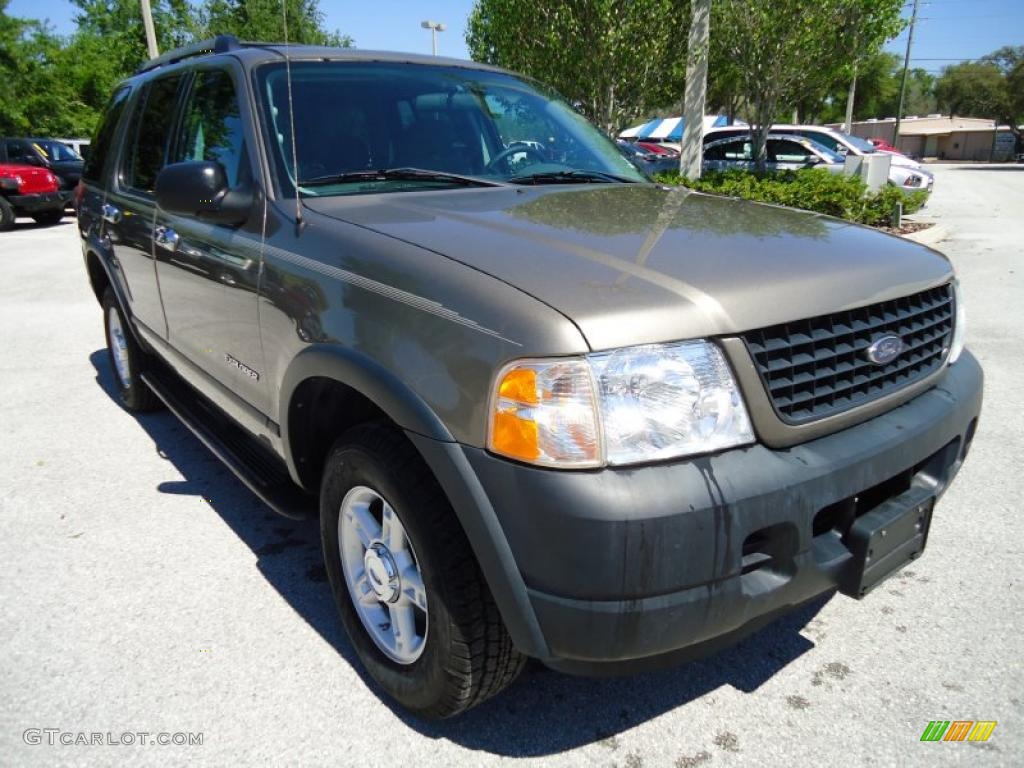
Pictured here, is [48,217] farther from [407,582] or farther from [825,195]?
[407,582]

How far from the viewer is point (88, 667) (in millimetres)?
2350

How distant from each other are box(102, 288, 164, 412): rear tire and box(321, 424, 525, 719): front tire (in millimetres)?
2589

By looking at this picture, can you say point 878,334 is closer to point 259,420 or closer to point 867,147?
point 259,420

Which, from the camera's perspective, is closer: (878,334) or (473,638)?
(473,638)

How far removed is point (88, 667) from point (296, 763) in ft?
2.80

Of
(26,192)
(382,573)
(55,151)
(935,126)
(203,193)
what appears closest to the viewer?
(382,573)

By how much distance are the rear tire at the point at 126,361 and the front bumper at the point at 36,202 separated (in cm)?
1286

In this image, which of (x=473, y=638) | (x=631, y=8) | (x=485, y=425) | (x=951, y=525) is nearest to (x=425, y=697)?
(x=473, y=638)

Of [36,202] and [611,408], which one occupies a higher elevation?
[611,408]

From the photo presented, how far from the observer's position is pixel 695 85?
10945 millimetres

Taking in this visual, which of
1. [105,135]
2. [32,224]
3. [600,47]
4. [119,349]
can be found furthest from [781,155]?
[32,224]

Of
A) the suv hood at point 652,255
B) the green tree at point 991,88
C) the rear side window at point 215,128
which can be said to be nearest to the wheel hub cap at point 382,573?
the suv hood at point 652,255

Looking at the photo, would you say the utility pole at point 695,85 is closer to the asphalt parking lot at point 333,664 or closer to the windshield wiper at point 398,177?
the asphalt parking lot at point 333,664

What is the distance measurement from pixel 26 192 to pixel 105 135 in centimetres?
1309
